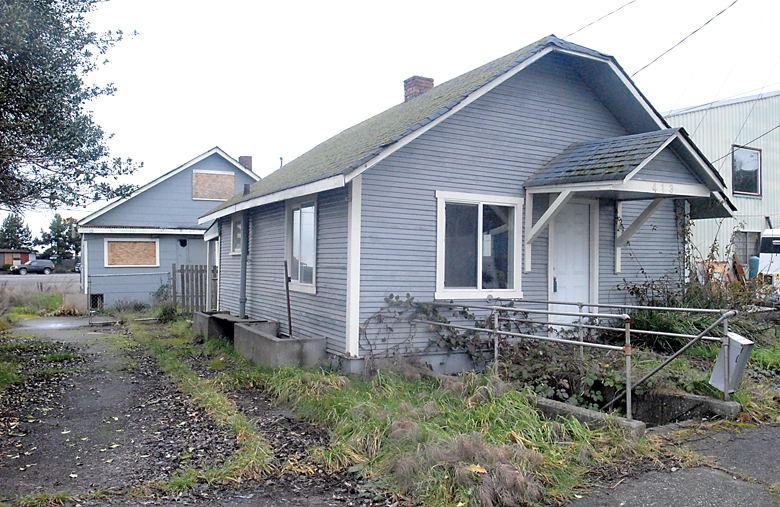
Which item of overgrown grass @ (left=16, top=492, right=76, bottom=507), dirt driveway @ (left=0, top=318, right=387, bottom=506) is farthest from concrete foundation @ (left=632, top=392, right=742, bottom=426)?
overgrown grass @ (left=16, top=492, right=76, bottom=507)

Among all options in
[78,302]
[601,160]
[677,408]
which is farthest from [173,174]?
[677,408]

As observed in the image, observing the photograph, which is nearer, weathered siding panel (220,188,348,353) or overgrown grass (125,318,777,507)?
overgrown grass (125,318,777,507)

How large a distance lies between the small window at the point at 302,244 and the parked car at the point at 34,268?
176 feet

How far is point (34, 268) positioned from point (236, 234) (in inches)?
1986

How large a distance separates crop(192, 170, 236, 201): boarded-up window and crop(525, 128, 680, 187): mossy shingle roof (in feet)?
58.8

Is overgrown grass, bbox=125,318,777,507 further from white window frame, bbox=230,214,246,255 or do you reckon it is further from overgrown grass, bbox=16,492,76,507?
white window frame, bbox=230,214,246,255

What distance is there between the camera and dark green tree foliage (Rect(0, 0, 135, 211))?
911 cm

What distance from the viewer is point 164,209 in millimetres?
24062

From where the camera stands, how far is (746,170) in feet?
66.4

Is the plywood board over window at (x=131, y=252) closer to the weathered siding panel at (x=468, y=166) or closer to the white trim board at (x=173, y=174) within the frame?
the white trim board at (x=173, y=174)

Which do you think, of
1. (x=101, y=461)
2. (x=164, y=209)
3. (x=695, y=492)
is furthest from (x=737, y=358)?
(x=164, y=209)

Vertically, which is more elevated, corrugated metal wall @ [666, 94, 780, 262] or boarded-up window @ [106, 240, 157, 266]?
corrugated metal wall @ [666, 94, 780, 262]

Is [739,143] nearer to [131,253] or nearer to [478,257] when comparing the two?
[478,257]

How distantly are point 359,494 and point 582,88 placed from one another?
8.40m
